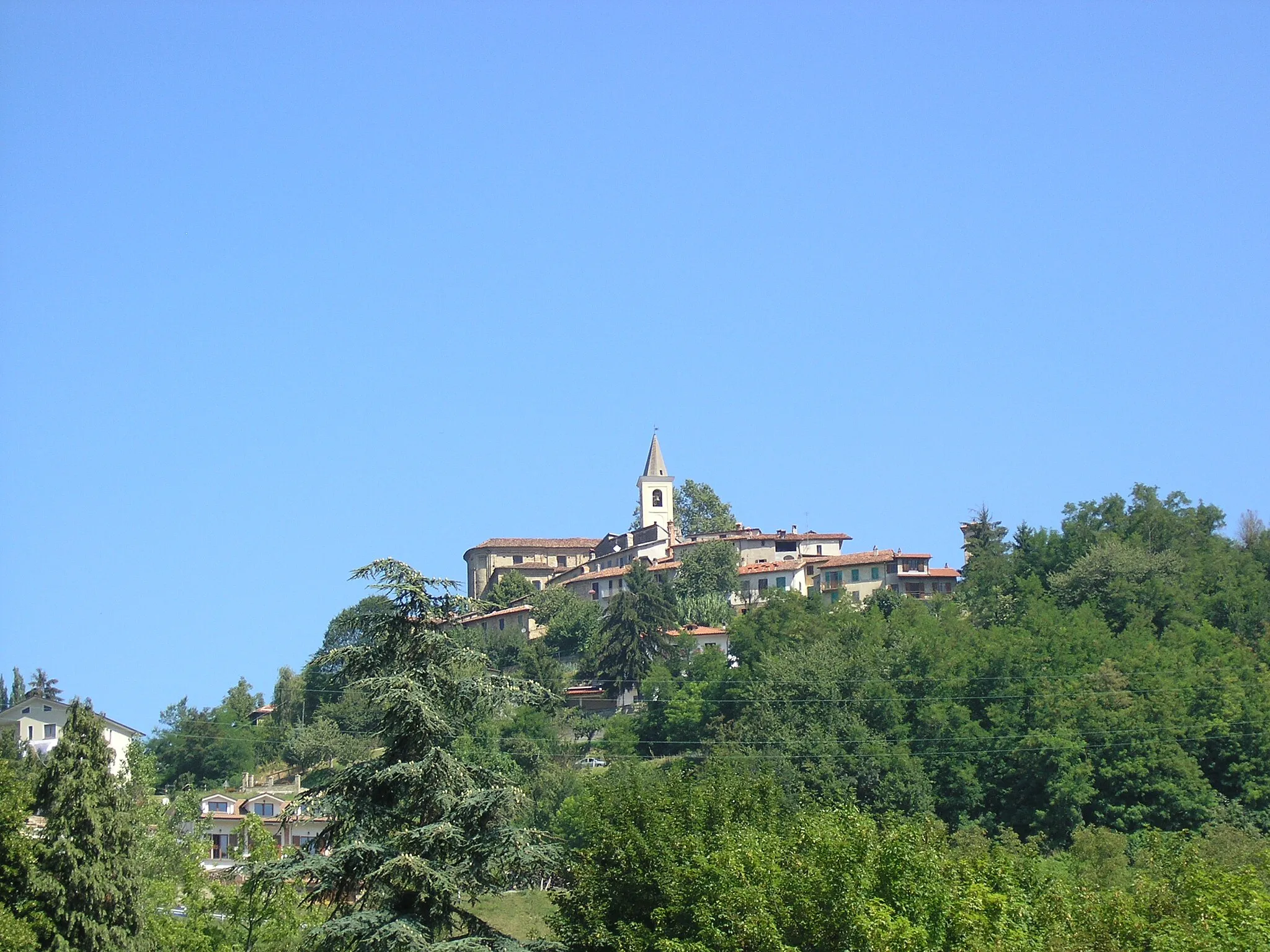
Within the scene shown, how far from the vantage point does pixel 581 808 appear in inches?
1262

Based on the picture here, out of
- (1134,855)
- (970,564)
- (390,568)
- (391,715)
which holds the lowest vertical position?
(1134,855)

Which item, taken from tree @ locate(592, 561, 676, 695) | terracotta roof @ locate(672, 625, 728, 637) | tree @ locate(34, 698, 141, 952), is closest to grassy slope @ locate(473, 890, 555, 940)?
tree @ locate(34, 698, 141, 952)

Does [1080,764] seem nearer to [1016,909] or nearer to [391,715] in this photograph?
[1016,909]

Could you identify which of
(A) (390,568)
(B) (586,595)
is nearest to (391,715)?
(A) (390,568)

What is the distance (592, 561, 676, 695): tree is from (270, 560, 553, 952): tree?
74.6 metres

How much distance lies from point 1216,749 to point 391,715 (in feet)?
186

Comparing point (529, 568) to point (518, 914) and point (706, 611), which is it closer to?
point (706, 611)

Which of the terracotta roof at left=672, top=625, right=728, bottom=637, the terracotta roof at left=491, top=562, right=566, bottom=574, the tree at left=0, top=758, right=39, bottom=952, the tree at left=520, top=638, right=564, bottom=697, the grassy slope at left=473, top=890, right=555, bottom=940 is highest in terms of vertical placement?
the terracotta roof at left=491, top=562, right=566, bottom=574

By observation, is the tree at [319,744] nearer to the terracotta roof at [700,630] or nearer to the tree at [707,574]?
the terracotta roof at [700,630]

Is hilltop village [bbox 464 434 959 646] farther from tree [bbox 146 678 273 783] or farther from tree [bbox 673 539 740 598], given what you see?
tree [bbox 146 678 273 783]

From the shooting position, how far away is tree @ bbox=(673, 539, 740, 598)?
371ft

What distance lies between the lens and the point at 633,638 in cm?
10144

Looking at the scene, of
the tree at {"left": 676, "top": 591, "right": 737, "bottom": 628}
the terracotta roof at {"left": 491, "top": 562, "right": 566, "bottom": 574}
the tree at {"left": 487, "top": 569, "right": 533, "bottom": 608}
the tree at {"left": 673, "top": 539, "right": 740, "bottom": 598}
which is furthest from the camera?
the terracotta roof at {"left": 491, "top": 562, "right": 566, "bottom": 574}

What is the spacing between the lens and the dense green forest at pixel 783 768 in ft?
83.8
